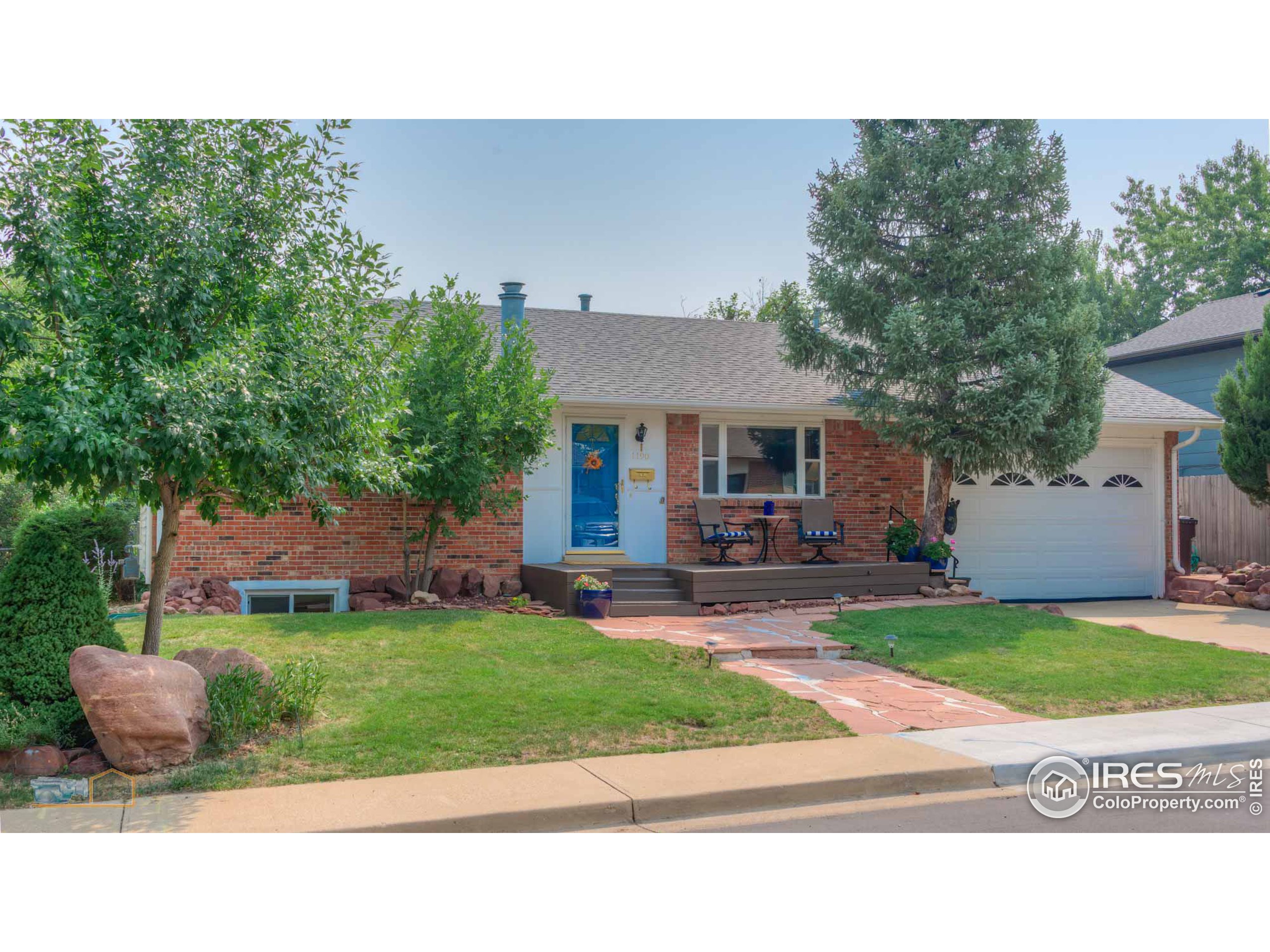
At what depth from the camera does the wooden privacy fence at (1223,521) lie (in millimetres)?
18281

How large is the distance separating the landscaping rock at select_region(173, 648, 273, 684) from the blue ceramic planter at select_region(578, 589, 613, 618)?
5.15 metres

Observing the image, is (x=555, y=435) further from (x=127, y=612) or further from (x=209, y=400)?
(x=209, y=400)

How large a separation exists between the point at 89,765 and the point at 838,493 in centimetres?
1155

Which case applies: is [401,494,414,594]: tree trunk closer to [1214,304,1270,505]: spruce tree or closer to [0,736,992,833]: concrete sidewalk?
[0,736,992,833]: concrete sidewalk

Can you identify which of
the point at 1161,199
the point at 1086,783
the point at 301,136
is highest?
the point at 1161,199

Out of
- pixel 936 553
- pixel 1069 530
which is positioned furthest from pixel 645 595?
pixel 1069 530

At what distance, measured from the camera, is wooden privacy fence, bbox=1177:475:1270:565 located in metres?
18.3

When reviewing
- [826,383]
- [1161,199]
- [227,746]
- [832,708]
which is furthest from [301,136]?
[1161,199]

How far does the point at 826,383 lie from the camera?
15820mm

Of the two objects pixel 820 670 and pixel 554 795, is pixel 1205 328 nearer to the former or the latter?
pixel 820 670

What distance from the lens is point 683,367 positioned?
623 inches

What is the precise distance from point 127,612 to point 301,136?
22.5ft

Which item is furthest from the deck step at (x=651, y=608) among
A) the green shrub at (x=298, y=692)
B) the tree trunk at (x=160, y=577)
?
the tree trunk at (x=160, y=577)

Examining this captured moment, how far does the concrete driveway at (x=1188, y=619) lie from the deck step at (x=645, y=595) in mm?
5751
